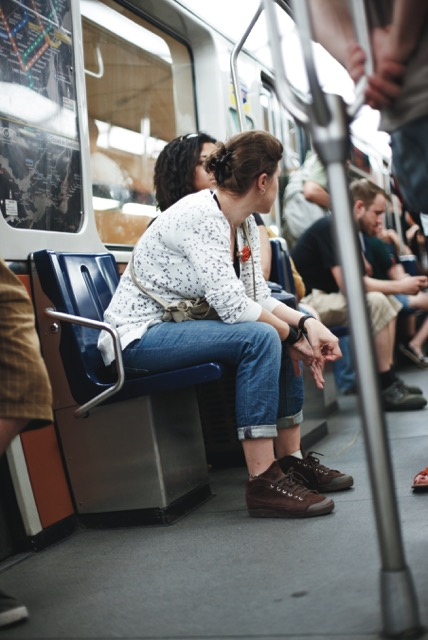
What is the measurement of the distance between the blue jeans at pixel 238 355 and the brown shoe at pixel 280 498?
148 mm

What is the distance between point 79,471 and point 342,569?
1.20m

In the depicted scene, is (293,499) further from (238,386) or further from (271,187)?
(271,187)

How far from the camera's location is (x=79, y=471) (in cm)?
288

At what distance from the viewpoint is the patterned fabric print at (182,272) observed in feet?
9.09

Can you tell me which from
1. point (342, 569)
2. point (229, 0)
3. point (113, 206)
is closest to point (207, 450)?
point (113, 206)

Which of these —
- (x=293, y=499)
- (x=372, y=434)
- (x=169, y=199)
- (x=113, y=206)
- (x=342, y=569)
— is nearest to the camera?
(x=372, y=434)

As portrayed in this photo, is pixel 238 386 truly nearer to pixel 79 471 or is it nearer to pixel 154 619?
pixel 79 471

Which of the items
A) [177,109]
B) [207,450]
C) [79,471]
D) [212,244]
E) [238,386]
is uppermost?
[177,109]

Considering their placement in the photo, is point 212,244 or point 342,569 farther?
point 212,244

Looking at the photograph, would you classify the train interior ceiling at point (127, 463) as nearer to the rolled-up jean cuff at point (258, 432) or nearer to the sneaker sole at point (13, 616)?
the sneaker sole at point (13, 616)

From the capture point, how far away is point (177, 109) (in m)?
4.70

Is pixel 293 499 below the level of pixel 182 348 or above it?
below

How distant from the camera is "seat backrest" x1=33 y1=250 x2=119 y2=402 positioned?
2781 millimetres

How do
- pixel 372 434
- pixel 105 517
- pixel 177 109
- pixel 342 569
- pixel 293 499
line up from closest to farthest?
pixel 372 434 → pixel 342 569 → pixel 293 499 → pixel 105 517 → pixel 177 109
